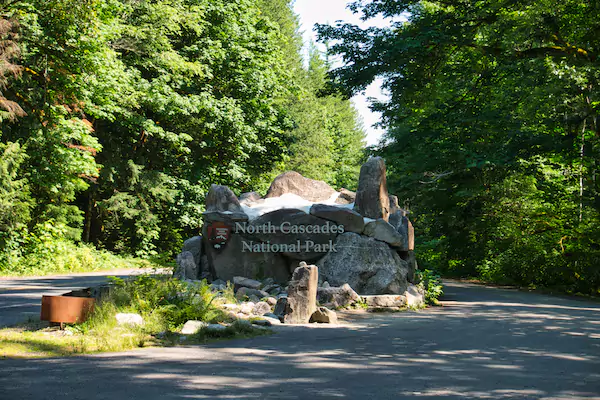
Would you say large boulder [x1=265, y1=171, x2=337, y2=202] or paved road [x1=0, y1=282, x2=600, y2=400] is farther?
large boulder [x1=265, y1=171, x2=337, y2=202]

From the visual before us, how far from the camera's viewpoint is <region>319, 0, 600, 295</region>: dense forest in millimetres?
12641

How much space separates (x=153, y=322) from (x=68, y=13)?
40.1 feet

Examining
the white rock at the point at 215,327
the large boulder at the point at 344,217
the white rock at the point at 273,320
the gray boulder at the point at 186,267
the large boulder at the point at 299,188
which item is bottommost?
the white rock at the point at 273,320

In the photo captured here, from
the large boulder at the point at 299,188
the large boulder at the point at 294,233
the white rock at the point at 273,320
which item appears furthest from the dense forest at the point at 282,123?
the white rock at the point at 273,320

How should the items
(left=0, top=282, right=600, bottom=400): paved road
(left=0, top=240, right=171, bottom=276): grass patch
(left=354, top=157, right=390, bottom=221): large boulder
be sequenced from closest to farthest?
(left=0, top=282, right=600, bottom=400): paved road → (left=354, top=157, right=390, bottom=221): large boulder → (left=0, top=240, right=171, bottom=276): grass patch

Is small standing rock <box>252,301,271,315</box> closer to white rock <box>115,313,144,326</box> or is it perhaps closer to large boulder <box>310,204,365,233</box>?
white rock <box>115,313,144,326</box>

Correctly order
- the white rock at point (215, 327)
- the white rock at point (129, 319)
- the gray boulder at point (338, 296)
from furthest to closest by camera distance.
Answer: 1. the gray boulder at point (338, 296)
2. the white rock at point (215, 327)
3. the white rock at point (129, 319)

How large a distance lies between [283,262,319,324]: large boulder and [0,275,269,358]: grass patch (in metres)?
1.16

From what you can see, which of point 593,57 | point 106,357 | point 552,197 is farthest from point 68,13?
point 552,197

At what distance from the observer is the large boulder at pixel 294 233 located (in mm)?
14156

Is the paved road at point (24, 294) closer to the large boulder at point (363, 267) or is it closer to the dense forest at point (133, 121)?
the dense forest at point (133, 121)

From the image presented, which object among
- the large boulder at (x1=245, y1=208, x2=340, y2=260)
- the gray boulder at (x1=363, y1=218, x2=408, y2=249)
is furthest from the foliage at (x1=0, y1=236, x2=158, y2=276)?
the gray boulder at (x1=363, y1=218, x2=408, y2=249)

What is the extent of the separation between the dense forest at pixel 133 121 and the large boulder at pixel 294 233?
3.14 m

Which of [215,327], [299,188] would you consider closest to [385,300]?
[299,188]
